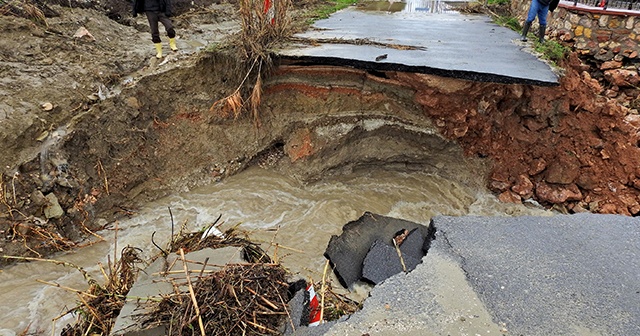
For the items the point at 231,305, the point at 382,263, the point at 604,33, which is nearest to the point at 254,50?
the point at 382,263

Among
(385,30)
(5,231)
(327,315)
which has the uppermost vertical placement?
(385,30)

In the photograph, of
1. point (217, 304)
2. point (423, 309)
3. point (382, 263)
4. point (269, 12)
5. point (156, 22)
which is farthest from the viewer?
point (269, 12)

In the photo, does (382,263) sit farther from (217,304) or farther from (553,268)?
(217,304)

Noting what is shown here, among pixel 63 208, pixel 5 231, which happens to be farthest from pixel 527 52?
pixel 5 231

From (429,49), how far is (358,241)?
3.29 metres

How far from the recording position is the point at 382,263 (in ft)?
11.0

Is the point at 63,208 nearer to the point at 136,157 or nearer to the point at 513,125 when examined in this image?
the point at 136,157

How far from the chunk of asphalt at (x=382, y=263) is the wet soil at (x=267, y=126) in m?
2.70

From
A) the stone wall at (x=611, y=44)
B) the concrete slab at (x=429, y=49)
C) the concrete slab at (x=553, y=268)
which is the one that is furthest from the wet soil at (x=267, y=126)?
the concrete slab at (x=553, y=268)

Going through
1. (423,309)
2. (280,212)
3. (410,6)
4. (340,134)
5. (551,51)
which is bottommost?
(280,212)

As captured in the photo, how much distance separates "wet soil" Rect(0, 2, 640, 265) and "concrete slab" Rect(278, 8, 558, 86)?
0.31m

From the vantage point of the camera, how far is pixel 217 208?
18.0 feet

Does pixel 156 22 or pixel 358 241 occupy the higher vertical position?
pixel 156 22

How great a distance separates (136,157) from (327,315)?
13.2 feet
